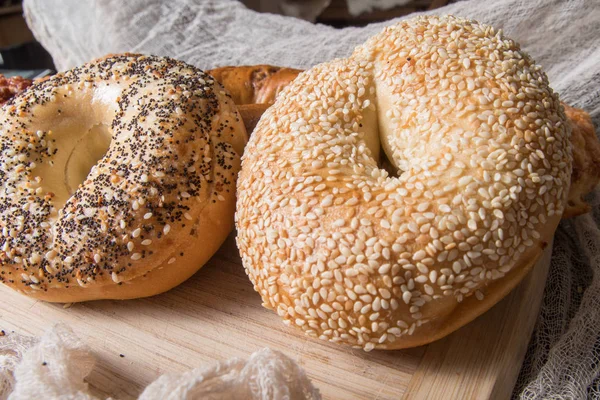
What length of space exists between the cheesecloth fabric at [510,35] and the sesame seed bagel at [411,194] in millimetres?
231

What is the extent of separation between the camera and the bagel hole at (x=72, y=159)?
1.54m

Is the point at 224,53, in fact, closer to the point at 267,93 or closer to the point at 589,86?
the point at 267,93

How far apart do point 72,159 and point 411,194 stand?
3.43 feet

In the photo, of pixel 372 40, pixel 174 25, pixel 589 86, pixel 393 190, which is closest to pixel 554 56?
pixel 589 86

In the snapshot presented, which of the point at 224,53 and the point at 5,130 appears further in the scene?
the point at 224,53

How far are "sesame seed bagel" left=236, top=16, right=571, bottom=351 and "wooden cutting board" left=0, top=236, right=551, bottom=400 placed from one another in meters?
0.09

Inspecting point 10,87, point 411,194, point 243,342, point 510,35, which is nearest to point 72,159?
point 10,87

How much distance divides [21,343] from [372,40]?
1.24 metres

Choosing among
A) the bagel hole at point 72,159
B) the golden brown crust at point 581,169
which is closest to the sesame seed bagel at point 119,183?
the bagel hole at point 72,159

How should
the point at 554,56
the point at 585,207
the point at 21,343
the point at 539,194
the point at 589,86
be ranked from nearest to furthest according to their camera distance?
the point at 539,194 → the point at 21,343 → the point at 585,207 → the point at 589,86 → the point at 554,56

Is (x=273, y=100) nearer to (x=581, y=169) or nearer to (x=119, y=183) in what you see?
(x=119, y=183)

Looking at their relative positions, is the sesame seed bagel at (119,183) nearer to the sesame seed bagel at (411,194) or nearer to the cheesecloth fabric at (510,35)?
the sesame seed bagel at (411,194)

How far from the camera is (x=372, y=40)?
1.48 metres

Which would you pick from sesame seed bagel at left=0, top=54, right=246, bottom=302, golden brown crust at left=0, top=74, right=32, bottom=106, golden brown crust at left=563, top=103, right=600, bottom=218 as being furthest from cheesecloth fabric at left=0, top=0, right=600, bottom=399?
golden brown crust at left=0, top=74, right=32, bottom=106
